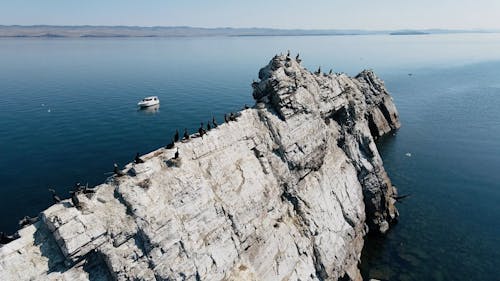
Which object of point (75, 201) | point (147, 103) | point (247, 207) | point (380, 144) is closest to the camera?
point (75, 201)

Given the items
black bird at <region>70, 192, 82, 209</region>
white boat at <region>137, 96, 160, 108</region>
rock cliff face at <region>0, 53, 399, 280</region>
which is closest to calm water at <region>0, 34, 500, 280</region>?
white boat at <region>137, 96, 160, 108</region>

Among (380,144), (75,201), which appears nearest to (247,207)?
(75,201)

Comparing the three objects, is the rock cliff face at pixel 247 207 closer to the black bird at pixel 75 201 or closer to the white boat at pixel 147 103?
the black bird at pixel 75 201

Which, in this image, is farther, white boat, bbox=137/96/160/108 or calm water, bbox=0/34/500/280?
white boat, bbox=137/96/160/108

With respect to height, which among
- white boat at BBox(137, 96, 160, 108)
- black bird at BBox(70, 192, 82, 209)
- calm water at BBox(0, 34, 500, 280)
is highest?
black bird at BBox(70, 192, 82, 209)

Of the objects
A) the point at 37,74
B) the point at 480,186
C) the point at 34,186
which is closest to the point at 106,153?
the point at 34,186

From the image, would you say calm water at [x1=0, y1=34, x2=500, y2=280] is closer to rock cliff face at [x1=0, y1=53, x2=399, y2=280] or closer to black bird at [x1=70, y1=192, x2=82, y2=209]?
rock cliff face at [x1=0, y1=53, x2=399, y2=280]

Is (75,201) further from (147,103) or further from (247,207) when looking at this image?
(147,103)

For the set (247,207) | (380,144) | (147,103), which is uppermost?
(247,207)

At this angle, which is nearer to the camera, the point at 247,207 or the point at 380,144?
the point at 247,207

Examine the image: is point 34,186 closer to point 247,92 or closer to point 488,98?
point 247,92
